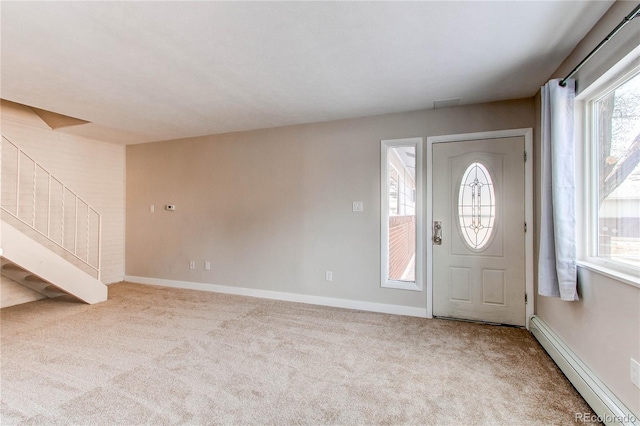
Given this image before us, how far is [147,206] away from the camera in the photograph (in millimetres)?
5223

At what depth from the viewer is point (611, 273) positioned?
178 centimetres

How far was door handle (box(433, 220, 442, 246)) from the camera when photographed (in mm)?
3524

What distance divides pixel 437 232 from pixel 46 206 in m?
5.25

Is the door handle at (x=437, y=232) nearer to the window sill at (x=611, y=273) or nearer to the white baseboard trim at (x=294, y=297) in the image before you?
the white baseboard trim at (x=294, y=297)

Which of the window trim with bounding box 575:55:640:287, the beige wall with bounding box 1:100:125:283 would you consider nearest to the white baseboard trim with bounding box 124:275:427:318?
the beige wall with bounding box 1:100:125:283

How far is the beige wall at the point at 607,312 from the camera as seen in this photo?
161 centimetres

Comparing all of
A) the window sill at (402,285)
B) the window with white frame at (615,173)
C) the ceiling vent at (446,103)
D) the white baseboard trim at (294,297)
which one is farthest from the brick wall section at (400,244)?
the window with white frame at (615,173)

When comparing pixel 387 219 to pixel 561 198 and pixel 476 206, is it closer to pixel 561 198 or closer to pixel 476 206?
pixel 476 206

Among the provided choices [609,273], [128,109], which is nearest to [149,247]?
[128,109]

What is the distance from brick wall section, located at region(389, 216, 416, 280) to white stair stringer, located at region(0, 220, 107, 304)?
3918 millimetres

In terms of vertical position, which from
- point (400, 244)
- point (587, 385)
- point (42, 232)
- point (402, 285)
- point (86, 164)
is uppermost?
point (86, 164)

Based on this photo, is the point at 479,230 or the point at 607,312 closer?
the point at 607,312

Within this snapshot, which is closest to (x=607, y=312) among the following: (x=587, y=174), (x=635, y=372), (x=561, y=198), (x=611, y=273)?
(x=611, y=273)

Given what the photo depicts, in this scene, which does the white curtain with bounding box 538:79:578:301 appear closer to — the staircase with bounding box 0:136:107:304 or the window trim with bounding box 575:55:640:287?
the window trim with bounding box 575:55:640:287
